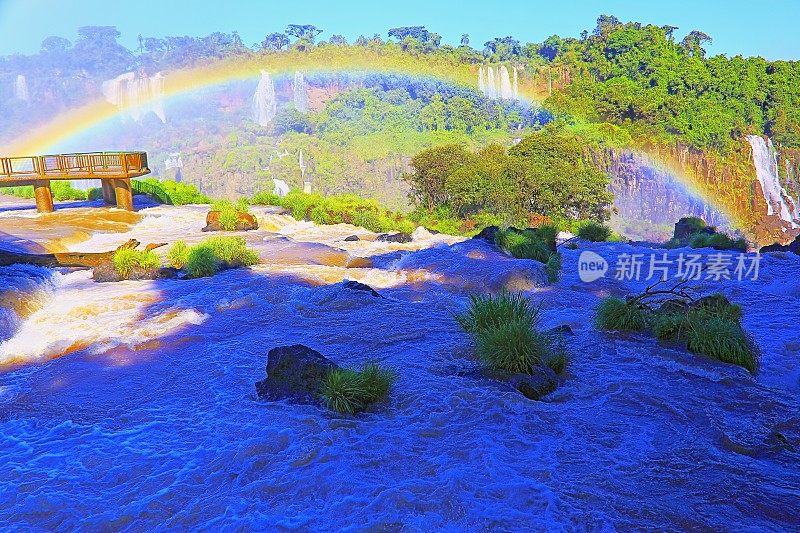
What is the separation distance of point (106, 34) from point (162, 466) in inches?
4740

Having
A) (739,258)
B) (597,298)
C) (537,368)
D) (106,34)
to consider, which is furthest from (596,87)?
(106,34)

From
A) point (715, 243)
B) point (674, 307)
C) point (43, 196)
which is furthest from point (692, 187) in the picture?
point (674, 307)

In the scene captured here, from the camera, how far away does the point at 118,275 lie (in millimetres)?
11852

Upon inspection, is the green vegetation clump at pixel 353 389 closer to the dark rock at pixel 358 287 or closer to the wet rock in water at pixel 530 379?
the wet rock in water at pixel 530 379

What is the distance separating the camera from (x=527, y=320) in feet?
22.6

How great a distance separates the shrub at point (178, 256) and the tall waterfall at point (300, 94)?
276 feet

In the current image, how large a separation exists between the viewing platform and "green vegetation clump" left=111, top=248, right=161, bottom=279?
1019 centimetres

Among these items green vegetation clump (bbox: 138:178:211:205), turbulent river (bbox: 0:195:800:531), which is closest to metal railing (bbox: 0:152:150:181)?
green vegetation clump (bbox: 138:178:211:205)

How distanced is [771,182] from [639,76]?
18.4m

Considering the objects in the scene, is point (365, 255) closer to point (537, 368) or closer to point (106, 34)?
point (537, 368)

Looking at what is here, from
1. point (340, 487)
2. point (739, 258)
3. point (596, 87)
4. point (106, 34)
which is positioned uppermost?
point (106, 34)

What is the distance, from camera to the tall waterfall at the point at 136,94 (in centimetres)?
10431

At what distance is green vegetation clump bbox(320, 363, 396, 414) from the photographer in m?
5.62

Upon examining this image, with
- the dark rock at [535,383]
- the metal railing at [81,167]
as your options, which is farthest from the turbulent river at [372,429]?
the metal railing at [81,167]
